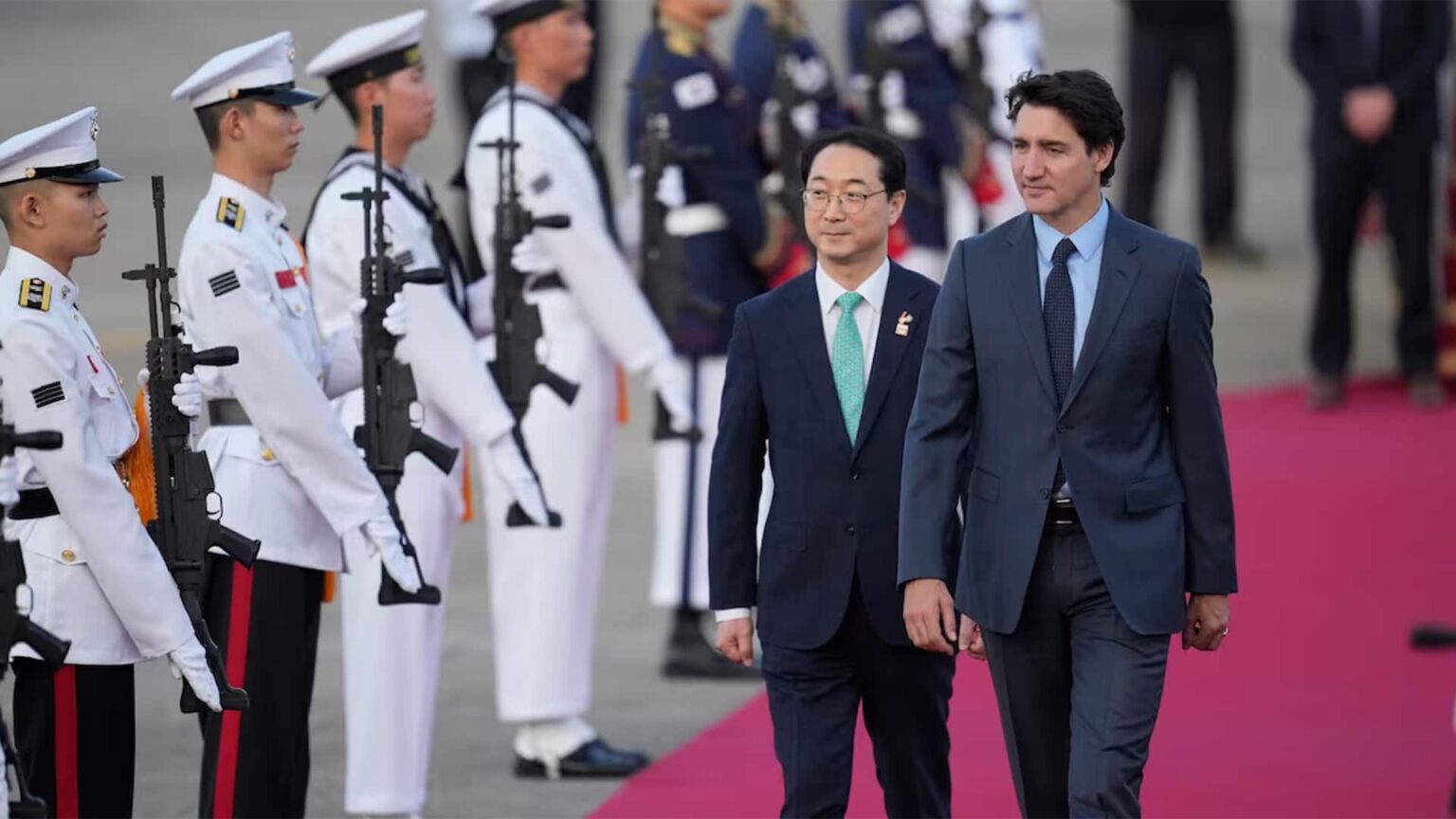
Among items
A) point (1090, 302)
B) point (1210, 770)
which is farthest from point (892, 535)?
point (1210, 770)

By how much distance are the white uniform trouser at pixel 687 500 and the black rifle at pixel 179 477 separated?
9.88ft

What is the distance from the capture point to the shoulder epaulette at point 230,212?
A: 527 cm

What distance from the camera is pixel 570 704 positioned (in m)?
6.75

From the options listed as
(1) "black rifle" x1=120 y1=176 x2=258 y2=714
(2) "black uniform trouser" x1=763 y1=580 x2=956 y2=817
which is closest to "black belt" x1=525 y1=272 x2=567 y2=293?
(1) "black rifle" x1=120 y1=176 x2=258 y2=714

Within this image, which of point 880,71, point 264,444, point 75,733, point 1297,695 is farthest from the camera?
point 880,71

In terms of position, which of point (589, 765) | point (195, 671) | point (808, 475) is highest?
point (808, 475)

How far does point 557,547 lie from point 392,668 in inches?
33.9

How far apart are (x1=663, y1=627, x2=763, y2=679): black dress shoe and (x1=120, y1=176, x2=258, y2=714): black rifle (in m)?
3.00

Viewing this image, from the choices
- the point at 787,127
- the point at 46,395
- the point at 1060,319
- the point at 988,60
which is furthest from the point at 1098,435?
the point at 988,60

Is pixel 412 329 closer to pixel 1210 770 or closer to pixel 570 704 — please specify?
pixel 570 704

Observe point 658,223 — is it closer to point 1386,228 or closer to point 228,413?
point 228,413

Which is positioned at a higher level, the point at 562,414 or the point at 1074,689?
the point at 562,414

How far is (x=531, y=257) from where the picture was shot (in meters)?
6.67

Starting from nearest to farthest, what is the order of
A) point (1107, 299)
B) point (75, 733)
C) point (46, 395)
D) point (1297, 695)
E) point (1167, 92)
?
point (46, 395) → point (1107, 299) → point (75, 733) → point (1297, 695) → point (1167, 92)
